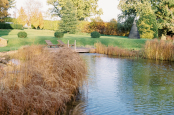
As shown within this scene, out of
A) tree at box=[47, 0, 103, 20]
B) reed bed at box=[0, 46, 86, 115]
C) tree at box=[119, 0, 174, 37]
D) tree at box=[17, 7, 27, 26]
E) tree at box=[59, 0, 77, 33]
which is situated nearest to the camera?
reed bed at box=[0, 46, 86, 115]

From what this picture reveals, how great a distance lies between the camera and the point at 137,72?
1057 centimetres

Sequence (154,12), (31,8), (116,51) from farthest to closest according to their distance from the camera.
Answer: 1. (31,8)
2. (154,12)
3. (116,51)

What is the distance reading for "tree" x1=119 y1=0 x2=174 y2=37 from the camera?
27.9m

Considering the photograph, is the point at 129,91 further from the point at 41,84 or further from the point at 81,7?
the point at 81,7

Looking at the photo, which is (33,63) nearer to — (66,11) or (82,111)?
(82,111)

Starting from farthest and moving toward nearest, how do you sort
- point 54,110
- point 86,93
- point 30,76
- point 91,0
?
point 91,0 → point 86,93 → point 30,76 → point 54,110

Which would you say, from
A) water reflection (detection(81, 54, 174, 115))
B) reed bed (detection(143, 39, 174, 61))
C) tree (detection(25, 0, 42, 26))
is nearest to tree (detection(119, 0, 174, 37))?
reed bed (detection(143, 39, 174, 61))

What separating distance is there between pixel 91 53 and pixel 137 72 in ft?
22.9

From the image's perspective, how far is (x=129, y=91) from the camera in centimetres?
737

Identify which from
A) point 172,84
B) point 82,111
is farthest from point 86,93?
point 172,84

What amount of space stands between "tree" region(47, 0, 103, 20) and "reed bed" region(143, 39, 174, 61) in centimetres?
2527

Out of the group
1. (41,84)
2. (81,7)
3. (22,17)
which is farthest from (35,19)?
(41,84)

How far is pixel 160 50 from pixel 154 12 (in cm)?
1767

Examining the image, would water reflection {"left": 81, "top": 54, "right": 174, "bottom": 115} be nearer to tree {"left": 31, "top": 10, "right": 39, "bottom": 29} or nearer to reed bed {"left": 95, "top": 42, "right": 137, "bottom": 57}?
reed bed {"left": 95, "top": 42, "right": 137, "bottom": 57}
